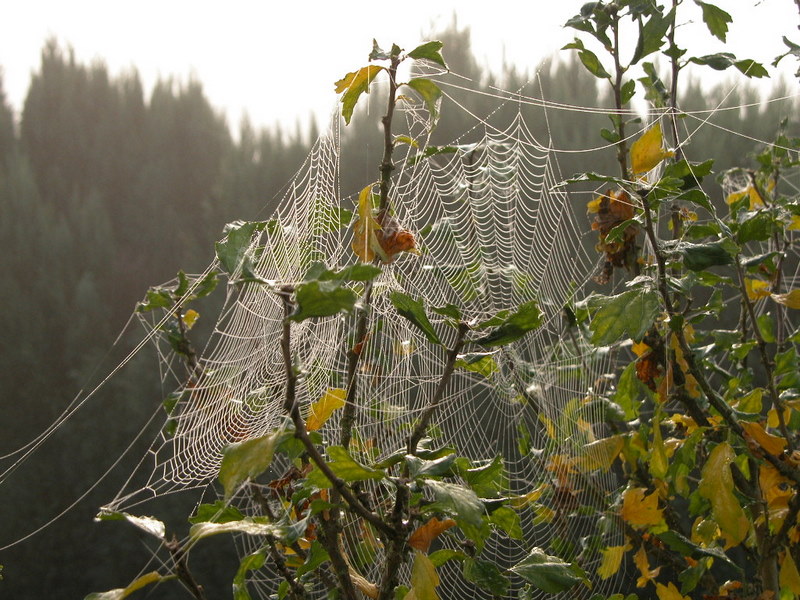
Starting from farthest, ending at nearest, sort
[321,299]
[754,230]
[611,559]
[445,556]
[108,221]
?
1. [108,221]
2. [611,559]
3. [754,230]
4. [445,556]
5. [321,299]

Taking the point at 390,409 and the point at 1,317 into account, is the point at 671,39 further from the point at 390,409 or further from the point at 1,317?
the point at 1,317

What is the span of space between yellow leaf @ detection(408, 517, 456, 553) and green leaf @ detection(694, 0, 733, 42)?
2.16 feet

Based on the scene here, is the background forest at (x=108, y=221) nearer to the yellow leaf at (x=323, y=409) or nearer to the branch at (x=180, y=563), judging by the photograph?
the yellow leaf at (x=323, y=409)

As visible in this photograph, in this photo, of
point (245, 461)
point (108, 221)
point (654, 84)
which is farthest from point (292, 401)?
point (108, 221)

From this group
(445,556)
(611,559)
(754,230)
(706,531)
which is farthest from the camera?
(611,559)

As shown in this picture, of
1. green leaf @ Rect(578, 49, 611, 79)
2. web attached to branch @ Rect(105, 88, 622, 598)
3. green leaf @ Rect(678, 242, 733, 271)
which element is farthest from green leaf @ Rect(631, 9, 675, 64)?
green leaf @ Rect(678, 242, 733, 271)

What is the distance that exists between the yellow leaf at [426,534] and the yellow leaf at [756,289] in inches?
24.3

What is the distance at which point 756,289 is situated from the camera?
1069 mm

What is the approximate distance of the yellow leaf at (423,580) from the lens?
20.5 inches

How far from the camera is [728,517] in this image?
2.22ft

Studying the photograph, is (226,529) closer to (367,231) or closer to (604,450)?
(367,231)

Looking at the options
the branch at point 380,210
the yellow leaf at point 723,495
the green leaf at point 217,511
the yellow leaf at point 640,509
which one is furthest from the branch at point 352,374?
the yellow leaf at point 640,509

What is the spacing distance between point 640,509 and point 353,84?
60 cm

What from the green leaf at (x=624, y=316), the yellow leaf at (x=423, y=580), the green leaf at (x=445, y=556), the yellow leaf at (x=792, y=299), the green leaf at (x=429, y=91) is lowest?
the green leaf at (x=445, y=556)
